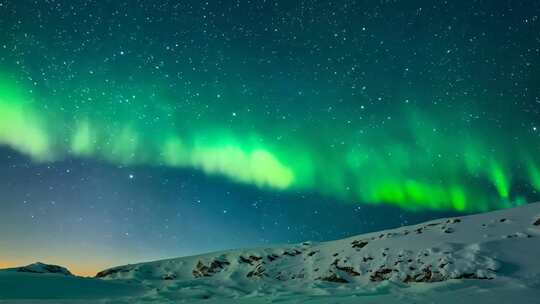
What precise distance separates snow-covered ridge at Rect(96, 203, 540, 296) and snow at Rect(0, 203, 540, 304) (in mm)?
51

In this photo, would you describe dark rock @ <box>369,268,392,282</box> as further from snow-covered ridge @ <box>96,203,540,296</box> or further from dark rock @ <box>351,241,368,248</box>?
dark rock @ <box>351,241,368,248</box>

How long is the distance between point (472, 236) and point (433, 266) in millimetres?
6324

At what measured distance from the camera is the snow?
52.9 feet

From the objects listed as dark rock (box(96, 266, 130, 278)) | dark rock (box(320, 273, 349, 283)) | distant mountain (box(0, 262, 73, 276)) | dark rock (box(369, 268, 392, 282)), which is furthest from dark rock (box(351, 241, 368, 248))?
dark rock (box(96, 266, 130, 278))

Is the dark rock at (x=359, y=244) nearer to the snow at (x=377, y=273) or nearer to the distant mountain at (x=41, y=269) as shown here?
the snow at (x=377, y=273)

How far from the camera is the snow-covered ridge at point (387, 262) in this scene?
66.4ft

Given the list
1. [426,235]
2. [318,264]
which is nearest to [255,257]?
[318,264]

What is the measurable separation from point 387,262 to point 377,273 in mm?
1254

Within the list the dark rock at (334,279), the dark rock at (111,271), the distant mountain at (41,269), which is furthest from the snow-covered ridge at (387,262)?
the distant mountain at (41,269)

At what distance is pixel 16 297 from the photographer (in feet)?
55.6

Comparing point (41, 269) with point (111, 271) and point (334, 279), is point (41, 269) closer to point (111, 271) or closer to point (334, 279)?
point (111, 271)

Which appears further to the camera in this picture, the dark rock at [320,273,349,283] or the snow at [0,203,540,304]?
the dark rock at [320,273,349,283]

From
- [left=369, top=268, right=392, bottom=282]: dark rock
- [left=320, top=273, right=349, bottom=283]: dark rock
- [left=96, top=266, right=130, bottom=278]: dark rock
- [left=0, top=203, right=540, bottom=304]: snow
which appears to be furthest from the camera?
[left=96, top=266, right=130, bottom=278]: dark rock

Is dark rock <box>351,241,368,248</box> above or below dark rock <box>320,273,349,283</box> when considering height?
above
